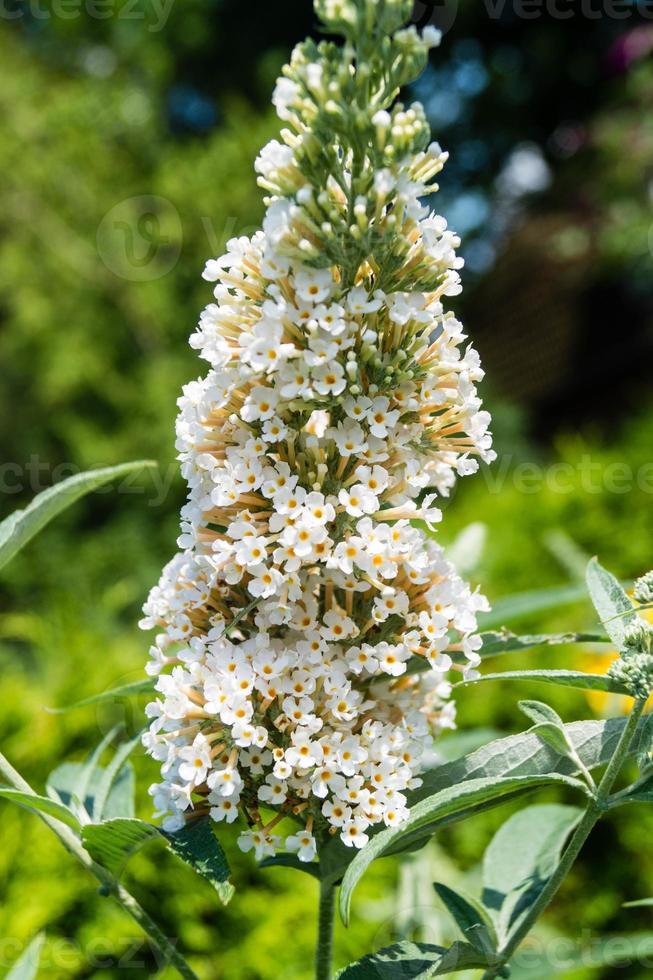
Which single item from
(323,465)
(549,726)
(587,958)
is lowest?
(587,958)

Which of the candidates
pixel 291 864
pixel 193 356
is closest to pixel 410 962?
pixel 291 864

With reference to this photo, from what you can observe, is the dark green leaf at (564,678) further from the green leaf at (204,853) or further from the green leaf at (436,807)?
the green leaf at (204,853)

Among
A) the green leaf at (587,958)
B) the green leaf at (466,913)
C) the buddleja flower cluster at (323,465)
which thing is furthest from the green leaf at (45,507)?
the green leaf at (587,958)

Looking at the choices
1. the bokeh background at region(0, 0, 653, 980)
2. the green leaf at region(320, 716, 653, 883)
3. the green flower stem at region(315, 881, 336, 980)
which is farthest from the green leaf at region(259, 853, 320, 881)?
the bokeh background at region(0, 0, 653, 980)

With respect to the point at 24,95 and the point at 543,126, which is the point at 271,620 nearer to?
the point at 24,95

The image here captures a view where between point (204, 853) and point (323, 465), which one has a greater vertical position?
point (323, 465)

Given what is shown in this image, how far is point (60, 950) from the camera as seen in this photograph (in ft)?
4.28

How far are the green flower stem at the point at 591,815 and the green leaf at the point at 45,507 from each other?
421mm

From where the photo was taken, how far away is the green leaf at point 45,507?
70 centimetres

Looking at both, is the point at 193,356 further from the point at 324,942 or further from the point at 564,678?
the point at 564,678

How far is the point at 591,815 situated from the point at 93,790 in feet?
1.78

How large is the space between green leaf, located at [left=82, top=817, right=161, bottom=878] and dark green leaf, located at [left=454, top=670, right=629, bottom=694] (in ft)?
0.85

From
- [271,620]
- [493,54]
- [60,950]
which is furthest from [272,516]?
[493,54]

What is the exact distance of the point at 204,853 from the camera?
0.60 metres
